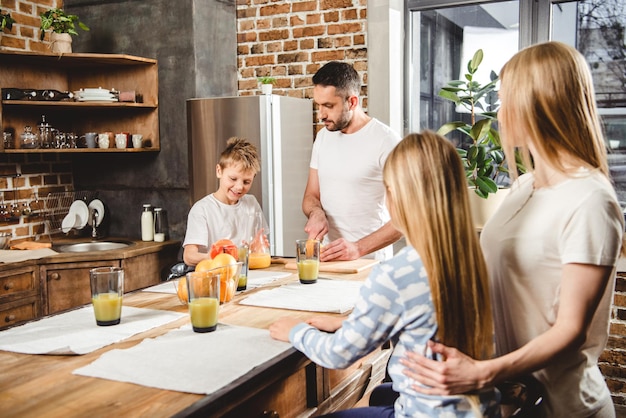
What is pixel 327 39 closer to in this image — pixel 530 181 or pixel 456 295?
pixel 530 181

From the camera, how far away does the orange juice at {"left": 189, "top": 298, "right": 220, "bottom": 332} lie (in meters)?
1.70

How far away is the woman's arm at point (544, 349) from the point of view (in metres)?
1.37

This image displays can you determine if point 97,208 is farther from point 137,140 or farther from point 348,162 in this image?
point 348,162

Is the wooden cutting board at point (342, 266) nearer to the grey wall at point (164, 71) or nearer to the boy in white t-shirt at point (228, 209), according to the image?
the boy in white t-shirt at point (228, 209)

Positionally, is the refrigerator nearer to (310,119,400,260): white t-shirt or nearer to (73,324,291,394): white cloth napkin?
(310,119,400,260): white t-shirt

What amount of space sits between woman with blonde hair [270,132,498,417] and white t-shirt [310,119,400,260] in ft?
5.70

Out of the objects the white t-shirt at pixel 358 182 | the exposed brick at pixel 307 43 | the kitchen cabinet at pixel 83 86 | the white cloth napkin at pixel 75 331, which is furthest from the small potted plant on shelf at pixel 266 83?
the white cloth napkin at pixel 75 331

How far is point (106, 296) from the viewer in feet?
A: 5.89

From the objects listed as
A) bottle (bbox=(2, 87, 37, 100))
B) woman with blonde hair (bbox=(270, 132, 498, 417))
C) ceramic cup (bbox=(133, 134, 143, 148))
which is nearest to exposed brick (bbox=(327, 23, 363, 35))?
ceramic cup (bbox=(133, 134, 143, 148))

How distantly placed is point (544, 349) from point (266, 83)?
3116 millimetres

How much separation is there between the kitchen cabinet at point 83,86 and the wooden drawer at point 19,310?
94cm

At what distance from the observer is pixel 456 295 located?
1402 mm

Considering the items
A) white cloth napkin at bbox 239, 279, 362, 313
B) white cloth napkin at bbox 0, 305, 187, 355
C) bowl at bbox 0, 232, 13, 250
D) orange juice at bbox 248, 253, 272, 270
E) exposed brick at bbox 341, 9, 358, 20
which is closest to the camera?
white cloth napkin at bbox 0, 305, 187, 355

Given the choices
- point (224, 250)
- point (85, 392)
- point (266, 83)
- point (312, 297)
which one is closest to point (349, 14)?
point (266, 83)
